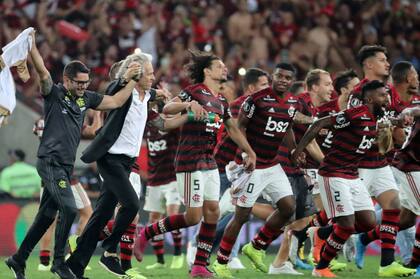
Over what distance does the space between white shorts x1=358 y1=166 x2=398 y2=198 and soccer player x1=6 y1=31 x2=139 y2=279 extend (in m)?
4.02

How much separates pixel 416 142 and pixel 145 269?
13.9ft

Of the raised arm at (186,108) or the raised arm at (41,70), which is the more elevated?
the raised arm at (41,70)

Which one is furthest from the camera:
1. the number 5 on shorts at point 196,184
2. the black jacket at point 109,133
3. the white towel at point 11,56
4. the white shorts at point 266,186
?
the white shorts at point 266,186

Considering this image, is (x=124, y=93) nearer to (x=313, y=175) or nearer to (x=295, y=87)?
(x=313, y=175)

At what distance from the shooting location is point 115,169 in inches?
437

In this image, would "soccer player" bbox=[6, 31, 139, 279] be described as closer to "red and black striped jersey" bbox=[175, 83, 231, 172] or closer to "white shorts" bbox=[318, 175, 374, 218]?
"red and black striped jersey" bbox=[175, 83, 231, 172]

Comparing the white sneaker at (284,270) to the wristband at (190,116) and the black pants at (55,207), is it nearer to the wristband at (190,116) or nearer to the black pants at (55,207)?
the wristband at (190,116)

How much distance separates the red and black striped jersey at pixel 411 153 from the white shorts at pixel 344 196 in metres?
1.07

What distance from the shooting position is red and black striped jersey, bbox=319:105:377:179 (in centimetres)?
1249

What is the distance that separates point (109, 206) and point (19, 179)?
22.0ft

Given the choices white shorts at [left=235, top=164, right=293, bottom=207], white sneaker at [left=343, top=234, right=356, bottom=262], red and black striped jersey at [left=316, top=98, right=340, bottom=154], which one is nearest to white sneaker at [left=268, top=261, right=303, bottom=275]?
white shorts at [left=235, top=164, right=293, bottom=207]

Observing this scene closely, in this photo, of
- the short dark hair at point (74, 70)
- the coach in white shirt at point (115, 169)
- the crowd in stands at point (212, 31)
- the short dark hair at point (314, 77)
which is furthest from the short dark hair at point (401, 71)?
the crowd in stands at point (212, 31)

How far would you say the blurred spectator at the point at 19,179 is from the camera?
56.3ft

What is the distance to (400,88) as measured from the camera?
13891 mm
